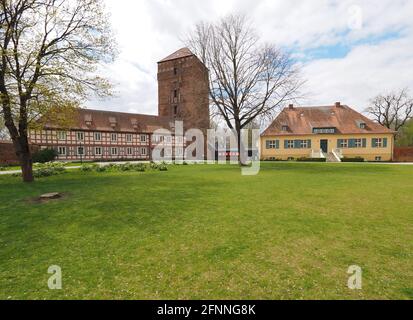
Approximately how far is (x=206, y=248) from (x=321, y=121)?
40599mm

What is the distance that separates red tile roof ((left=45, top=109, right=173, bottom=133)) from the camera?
141 feet

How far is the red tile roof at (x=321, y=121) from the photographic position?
125 ft

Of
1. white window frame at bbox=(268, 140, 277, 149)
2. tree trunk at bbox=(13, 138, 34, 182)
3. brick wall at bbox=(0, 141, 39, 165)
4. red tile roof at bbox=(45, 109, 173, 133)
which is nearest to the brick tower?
red tile roof at bbox=(45, 109, 173, 133)

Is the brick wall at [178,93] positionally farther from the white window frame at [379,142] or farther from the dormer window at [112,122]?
the white window frame at [379,142]

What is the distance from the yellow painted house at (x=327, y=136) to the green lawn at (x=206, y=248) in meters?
31.8

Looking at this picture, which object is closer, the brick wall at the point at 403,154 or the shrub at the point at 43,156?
the shrub at the point at 43,156

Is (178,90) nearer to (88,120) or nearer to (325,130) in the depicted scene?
(88,120)

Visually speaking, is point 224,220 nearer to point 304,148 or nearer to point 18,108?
point 18,108

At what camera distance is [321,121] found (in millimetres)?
39812

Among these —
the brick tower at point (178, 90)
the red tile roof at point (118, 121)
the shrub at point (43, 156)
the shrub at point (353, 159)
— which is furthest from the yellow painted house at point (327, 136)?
the shrub at point (43, 156)

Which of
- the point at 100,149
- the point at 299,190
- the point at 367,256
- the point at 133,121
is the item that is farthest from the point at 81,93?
the point at 133,121

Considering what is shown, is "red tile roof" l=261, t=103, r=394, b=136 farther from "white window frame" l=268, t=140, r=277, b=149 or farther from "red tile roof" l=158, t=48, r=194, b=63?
"red tile roof" l=158, t=48, r=194, b=63

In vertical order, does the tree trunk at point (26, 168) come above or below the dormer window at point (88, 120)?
below
